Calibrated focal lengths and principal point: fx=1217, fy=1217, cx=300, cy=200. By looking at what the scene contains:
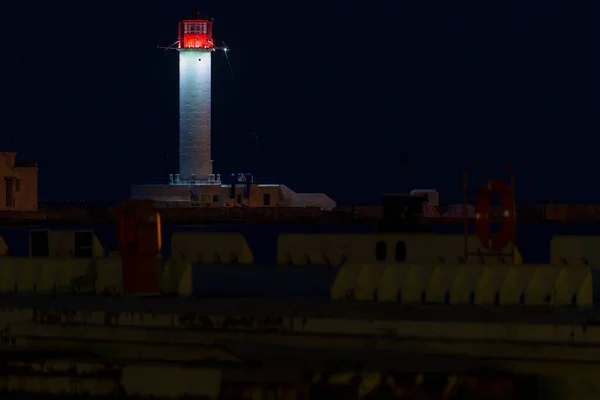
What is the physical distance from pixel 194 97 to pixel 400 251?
6597 cm

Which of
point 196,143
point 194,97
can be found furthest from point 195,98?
point 196,143

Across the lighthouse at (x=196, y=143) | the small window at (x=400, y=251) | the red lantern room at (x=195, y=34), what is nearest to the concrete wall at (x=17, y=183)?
the lighthouse at (x=196, y=143)

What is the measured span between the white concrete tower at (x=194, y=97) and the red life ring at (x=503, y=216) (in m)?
68.4

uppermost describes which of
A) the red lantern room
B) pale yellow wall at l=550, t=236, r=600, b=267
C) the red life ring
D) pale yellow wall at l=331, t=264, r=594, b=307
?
the red lantern room

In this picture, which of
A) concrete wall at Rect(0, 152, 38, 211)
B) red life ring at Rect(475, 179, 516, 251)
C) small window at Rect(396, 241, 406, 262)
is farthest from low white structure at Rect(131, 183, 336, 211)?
red life ring at Rect(475, 179, 516, 251)

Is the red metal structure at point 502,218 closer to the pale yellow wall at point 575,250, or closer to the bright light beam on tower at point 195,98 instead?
the pale yellow wall at point 575,250

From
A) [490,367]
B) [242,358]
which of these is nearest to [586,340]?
[490,367]

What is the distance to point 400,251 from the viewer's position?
22.4 metres

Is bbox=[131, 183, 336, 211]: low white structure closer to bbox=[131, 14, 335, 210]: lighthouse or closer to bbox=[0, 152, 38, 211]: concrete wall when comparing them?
bbox=[131, 14, 335, 210]: lighthouse

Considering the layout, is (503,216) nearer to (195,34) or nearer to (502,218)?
(502,218)

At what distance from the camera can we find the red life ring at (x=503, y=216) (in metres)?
19.1

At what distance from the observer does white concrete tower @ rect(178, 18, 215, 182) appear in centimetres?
8719

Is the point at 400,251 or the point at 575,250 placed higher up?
the point at 575,250

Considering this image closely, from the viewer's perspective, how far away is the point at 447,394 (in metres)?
14.1
